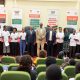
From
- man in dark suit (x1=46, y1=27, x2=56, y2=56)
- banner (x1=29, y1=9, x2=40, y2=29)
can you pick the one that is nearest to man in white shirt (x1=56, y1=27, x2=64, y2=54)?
man in dark suit (x1=46, y1=27, x2=56, y2=56)

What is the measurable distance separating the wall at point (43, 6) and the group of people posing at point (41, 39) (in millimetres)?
2855

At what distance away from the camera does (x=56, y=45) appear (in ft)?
46.4

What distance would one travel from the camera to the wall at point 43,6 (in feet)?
55.0

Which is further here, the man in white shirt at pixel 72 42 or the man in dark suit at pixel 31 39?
the man in dark suit at pixel 31 39

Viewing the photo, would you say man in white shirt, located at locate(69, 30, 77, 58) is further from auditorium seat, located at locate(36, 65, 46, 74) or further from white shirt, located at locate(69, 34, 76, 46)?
auditorium seat, located at locate(36, 65, 46, 74)

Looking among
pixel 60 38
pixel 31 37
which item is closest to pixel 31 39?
pixel 31 37

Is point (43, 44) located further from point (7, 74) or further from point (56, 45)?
point (7, 74)

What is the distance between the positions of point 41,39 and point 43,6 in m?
3.95

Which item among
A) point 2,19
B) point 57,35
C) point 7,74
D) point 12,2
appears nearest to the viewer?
point 7,74

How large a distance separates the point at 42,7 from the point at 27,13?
3.53ft

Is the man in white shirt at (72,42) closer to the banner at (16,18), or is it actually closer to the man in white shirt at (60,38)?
the man in white shirt at (60,38)

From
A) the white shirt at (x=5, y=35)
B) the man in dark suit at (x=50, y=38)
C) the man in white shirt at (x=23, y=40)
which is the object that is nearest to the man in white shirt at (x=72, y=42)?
the man in dark suit at (x=50, y=38)

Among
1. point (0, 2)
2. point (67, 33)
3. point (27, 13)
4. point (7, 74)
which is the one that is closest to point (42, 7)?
point (27, 13)

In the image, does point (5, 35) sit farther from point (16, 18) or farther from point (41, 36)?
point (16, 18)
